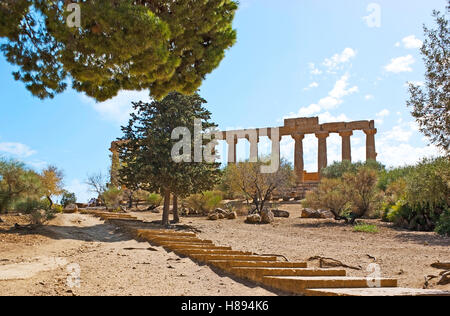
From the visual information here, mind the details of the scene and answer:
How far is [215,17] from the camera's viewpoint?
28.8ft

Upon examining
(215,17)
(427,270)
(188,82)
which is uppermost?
(215,17)

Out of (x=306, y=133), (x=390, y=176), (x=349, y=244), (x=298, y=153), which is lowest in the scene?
(x=349, y=244)

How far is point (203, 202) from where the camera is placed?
2700cm

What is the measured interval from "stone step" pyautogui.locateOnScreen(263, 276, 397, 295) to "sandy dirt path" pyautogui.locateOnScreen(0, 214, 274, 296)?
27cm

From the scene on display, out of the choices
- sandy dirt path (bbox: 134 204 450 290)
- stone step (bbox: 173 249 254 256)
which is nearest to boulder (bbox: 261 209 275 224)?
sandy dirt path (bbox: 134 204 450 290)

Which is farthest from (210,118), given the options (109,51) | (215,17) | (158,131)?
(109,51)

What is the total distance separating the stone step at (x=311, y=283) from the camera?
224 inches

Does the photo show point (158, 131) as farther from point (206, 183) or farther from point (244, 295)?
point (244, 295)

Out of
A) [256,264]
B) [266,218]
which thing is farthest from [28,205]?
[256,264]

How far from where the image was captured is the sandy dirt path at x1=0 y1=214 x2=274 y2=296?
5945 millimetres

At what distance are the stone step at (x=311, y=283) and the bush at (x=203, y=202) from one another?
67.8 feet

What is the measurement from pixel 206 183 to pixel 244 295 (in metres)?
13.7

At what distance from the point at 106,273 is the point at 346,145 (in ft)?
137

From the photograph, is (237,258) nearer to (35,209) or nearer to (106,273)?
(106,273)
